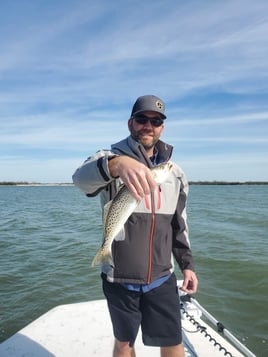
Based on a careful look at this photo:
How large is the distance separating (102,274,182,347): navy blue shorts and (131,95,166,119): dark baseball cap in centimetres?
168

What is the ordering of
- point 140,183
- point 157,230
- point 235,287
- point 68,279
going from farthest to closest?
point 68,279 < point 235,287 < point 157,230 < point 140,183

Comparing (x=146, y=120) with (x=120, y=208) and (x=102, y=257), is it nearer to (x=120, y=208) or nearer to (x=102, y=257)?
(x=120, y=208)

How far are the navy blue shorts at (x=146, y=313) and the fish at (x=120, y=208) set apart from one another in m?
0.52

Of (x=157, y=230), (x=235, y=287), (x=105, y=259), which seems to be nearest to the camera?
(x=105, y=259)

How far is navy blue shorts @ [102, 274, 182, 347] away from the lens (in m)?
3.05

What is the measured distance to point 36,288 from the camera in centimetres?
909

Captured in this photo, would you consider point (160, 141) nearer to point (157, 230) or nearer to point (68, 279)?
point (157, 230)

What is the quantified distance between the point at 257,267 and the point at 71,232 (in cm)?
1067

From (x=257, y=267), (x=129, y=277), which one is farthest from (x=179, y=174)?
(x=257, y=267)

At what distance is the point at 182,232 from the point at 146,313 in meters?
0.94

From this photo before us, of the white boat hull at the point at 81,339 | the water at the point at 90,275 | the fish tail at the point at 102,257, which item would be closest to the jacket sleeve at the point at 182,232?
the fish tail at the point at 102,257

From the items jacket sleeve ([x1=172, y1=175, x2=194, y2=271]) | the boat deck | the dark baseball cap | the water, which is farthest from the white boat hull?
the dark baseball cap

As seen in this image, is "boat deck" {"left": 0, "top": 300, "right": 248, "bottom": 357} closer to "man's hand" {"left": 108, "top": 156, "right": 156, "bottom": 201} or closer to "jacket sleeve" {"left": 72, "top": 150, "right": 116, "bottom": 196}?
"jacket sleeve" {"left": 72, "top": 150, "right": 116, "bottom": 196}

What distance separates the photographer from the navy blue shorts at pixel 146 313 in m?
3.05
